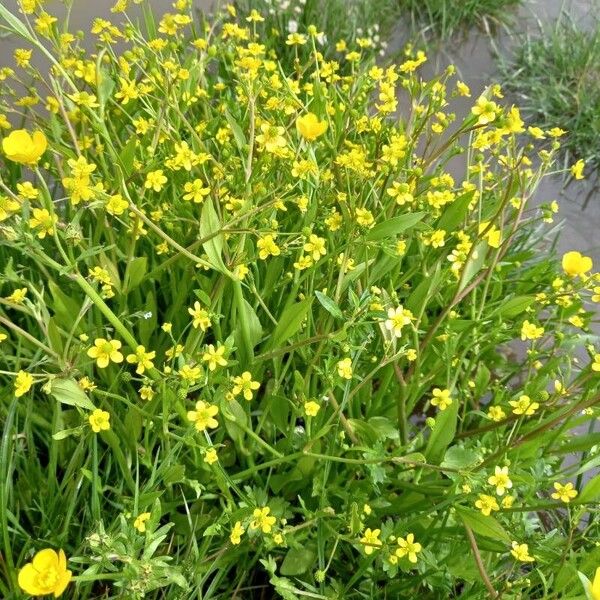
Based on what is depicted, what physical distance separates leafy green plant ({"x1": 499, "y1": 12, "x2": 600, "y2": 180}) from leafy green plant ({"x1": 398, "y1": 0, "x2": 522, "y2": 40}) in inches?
6.0

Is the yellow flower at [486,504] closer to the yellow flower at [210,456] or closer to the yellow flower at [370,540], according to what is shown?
the yellow flower at [370,540]

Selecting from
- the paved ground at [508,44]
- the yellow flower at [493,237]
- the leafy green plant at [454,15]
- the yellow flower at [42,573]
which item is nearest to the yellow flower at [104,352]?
the yellow flower at [42,573]

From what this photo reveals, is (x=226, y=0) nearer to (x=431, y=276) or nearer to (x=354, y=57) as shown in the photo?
(x=354, y=57)

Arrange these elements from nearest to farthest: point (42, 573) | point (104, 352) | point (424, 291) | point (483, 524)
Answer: point (42, 573) < point (104, 352) < point (483, 524) < point (424, 291)

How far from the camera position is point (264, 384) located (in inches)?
50.3

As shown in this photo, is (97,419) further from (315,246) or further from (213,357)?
(315,246)

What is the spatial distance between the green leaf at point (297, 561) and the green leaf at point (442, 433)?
9.1 inches

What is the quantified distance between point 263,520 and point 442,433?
292mm

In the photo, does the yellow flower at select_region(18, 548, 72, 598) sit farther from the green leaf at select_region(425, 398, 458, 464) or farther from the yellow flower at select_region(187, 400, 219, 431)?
the green leaf at select_region(425, 398, 458, 464)

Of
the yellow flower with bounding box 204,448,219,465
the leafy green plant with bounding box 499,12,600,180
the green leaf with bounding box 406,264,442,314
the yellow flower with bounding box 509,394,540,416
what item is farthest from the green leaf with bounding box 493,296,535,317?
the leafy green plant with bounding box 499,12,600,180

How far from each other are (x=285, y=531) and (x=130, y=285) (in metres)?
0.43

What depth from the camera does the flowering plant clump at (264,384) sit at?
0.89 m

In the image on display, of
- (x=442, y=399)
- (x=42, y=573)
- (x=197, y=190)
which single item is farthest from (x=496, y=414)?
(x=42, y=573)

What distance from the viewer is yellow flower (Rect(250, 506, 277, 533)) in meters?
0.91
